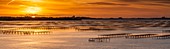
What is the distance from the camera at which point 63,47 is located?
5066 cm

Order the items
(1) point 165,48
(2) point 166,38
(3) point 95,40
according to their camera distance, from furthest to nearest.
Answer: (2) point 166,38, (3) point 95,40, (1) point 165,48

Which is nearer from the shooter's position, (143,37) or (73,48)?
(73,48)

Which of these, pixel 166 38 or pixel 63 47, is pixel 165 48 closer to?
pixel 63 47

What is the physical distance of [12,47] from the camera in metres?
51.2

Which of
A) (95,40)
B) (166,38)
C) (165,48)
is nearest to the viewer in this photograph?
(165,48)

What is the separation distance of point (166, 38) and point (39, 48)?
28236 mm

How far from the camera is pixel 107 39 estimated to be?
64.5 meters

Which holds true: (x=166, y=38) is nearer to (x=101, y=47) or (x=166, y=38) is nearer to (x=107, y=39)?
(x=107, y=39)

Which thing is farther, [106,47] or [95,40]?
[95,40]

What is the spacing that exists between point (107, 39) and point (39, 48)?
723 inches

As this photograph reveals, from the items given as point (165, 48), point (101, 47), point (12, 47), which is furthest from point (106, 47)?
point (12, 47)

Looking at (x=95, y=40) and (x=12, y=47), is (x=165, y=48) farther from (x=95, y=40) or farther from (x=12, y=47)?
(x=12, y=47)

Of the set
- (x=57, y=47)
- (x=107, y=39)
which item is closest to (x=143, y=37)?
(x=107, y=39)

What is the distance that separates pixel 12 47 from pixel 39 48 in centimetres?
452
